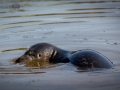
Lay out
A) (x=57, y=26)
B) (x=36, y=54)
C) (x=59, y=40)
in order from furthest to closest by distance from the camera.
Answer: (x=57, y=26) → (x=59, y=40) → (x=36, y=54)

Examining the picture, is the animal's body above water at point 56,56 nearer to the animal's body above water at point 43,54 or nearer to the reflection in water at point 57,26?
the animal's body above water at point 43,54

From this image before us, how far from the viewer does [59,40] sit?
10.6 m

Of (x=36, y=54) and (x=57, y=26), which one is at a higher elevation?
(x=36, y=54)

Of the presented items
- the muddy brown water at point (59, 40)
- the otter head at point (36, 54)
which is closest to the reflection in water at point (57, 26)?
the muddy brown water at point (59, 40)

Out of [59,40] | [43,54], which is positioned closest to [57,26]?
[59,40]

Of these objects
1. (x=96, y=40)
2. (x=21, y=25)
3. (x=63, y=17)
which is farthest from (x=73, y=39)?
(x=63, y=17)

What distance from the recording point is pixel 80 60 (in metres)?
7.32

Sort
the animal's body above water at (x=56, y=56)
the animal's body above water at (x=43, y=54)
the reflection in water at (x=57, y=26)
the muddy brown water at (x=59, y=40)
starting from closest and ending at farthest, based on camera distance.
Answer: the muddy brown water at (x=59, y=40), the animal's body above water at (x=56, y=56), the animal's body above water at (x=43, y=54), the reflection in water at (x=57, y=26)

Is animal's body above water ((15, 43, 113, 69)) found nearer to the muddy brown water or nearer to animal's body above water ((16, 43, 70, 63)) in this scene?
animal's body above water ((16, 43, 70, 63))

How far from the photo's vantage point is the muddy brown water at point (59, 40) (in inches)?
251

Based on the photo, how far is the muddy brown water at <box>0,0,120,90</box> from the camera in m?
6.37

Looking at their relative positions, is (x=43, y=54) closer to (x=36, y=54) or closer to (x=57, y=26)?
(x=36, y=54)

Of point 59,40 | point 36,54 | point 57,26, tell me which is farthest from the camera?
point 57,26

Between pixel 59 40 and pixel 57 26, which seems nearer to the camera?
pixel 59 40
